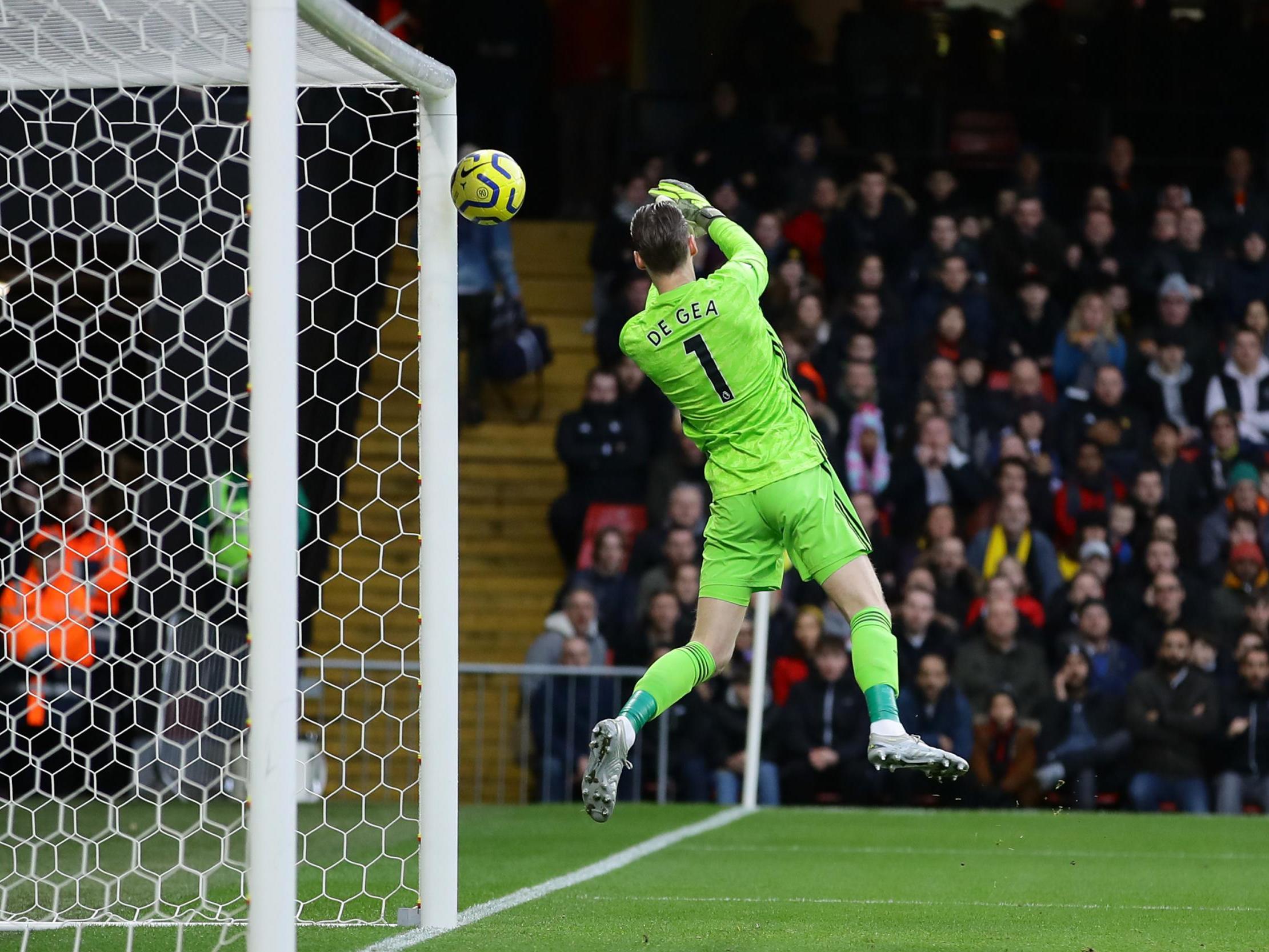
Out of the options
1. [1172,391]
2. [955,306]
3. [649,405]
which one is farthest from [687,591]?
[1172,391]

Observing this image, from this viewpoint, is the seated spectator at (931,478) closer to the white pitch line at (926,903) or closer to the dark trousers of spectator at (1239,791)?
the dark trousers of spectator at (1239,791)

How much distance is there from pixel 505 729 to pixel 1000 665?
310 cm

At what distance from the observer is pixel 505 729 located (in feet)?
37.9

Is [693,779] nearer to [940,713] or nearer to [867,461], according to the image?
[940,713]

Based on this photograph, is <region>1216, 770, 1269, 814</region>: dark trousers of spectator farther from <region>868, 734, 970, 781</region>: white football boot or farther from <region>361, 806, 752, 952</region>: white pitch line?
<region>868, 734, 970, 781</region>: white football boot

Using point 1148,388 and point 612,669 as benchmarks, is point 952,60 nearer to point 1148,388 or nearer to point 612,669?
point 1148,388

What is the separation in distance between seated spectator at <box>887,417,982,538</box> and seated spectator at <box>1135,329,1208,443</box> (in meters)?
1.67

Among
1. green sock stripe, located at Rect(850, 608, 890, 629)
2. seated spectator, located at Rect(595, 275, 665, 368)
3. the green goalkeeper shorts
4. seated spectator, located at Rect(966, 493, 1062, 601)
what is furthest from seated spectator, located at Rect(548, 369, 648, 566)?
green sock stripe, located at Rect(850, 608, 890, 629)

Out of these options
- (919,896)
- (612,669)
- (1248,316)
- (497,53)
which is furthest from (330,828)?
(497,53)

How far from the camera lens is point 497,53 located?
16156 millimetres

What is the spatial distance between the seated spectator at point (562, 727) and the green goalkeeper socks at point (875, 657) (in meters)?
5.27

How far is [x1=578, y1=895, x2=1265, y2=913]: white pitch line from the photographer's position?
6.51 meters

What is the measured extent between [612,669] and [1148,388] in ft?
15.6

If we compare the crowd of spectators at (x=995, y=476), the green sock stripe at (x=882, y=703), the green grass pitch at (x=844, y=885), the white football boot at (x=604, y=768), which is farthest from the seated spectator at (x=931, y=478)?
the white football boot at (x=604, y=768)
